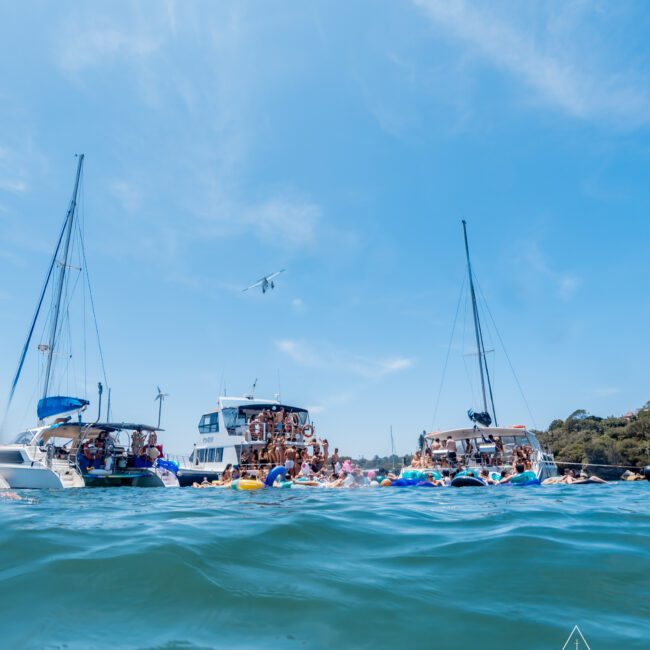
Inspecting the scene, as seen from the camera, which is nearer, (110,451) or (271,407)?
(110,451)

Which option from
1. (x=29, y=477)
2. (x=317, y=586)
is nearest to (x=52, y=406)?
(x=29, y=477)

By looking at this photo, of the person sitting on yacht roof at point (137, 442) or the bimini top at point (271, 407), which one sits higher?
the bimini top at point (271, 407)

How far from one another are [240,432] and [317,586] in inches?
992

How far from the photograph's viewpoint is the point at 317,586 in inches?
136

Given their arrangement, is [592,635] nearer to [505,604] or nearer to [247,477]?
[505,604]

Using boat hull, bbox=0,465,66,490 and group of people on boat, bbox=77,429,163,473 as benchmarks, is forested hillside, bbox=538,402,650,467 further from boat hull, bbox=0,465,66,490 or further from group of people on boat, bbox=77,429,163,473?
boat hull, bbox=0,465,66,490

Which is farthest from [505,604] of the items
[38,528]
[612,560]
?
[38,528]

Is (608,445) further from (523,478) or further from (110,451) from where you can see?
(110,451)

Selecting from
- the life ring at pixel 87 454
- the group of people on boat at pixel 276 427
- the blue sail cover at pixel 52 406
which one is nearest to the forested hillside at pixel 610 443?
the group of people on boat at pixel 276 427

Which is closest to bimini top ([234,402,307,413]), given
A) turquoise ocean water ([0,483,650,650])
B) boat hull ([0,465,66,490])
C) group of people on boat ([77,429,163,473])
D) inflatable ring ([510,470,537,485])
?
group of people on boat ([77,429,163,473])

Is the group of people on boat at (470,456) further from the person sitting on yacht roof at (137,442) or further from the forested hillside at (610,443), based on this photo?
the forested hillside at (610,443)

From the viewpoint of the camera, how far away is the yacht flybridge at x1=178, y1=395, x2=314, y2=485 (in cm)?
2561

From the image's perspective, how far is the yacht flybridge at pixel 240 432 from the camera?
2561cm

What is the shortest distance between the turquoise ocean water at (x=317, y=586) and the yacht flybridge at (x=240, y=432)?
19628mm
